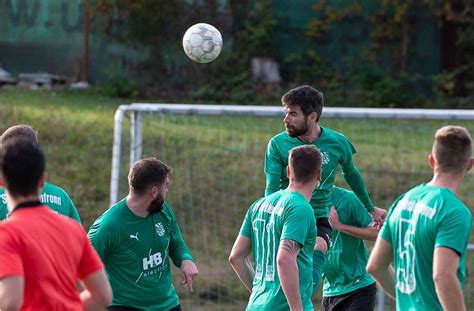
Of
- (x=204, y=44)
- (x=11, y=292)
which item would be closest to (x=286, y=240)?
(x=11, y=292)

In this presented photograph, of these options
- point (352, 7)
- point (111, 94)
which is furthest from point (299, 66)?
point (111, 94)

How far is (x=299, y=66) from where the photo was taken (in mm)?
23281

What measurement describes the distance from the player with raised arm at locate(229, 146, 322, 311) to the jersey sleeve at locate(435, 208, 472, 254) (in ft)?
4.62

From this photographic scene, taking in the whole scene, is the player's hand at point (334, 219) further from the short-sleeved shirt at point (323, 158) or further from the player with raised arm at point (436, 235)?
the player with raised arm at point (436, 235)

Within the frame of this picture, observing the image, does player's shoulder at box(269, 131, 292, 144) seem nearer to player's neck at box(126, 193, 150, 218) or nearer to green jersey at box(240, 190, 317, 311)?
green jersey at box(240, 190, 317, 311)

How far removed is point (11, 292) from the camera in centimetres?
442

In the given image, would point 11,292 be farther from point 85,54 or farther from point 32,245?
point 85,54

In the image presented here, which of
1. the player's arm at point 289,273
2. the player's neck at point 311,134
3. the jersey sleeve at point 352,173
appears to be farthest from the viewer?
the jersey sleeve at point 352,173

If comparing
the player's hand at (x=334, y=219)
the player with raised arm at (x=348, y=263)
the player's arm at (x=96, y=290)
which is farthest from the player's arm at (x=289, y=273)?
the player's arm at (x=96, y=290)

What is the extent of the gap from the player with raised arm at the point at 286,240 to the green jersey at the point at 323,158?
3.55ft

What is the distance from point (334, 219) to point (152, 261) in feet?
5.23

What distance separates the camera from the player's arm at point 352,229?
794cm

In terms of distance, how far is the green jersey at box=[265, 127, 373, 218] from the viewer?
307 inches

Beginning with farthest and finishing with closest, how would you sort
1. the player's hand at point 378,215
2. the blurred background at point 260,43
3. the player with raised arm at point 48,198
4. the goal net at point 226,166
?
the blurred background at point 260,43 → the goal net at point 226,166 → the player's hand at point 378,215 → the player with raised arm at point 48,198
